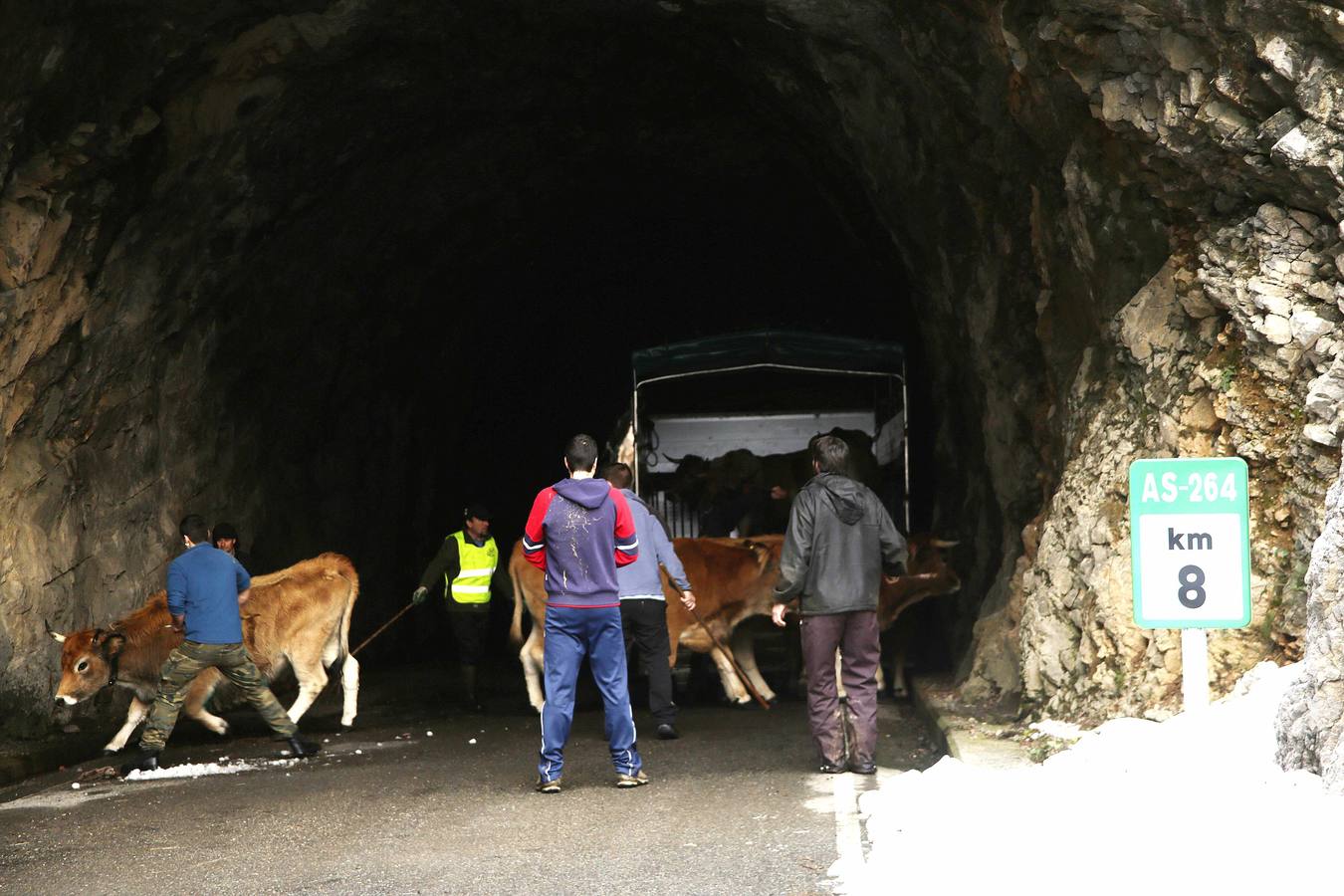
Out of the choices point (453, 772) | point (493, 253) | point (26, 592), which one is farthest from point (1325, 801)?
point (493, 253)

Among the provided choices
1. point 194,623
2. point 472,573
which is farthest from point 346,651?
point 194,623

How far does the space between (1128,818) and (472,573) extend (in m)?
9.88

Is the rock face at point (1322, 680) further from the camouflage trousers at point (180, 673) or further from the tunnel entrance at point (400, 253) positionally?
the tunnel entrance at point (400, 253)

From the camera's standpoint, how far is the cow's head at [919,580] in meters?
14.6

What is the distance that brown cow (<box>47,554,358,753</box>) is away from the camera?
39.5ft

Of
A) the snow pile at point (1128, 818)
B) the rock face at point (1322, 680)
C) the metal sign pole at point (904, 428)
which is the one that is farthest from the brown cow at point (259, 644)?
the rock face at point (1322, 680)

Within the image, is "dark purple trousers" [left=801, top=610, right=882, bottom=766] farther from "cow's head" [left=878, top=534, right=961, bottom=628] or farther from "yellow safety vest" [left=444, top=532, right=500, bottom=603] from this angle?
"yellow safety vest" [left=444, top=532, right=500, bottom=603]

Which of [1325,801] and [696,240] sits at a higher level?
[696,240]

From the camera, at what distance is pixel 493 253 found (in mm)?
22344

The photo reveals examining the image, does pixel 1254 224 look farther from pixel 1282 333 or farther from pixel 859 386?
pixel 859 386

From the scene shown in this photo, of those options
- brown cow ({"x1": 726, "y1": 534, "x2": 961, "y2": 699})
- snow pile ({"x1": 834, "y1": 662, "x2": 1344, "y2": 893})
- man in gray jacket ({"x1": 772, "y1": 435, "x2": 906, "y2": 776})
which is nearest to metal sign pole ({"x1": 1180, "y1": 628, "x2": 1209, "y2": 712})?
snow pile ({"x1": 834, "y1": 662, "x2": 1344, "y2": 893})

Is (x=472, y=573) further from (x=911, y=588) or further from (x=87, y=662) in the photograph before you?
(x=911, y=588)

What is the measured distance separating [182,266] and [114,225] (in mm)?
1412

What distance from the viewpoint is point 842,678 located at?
383 inches
